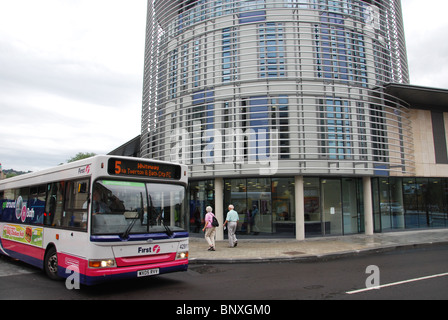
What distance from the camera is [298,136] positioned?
50.5 ft

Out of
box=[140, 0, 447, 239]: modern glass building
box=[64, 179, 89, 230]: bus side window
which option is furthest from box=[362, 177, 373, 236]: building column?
box=[64, 179, 89, 230]: bus side window

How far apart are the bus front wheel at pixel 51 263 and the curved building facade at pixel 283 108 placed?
8036 mm

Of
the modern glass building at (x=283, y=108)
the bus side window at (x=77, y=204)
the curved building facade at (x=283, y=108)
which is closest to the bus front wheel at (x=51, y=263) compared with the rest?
the bus side window at (x=77, y=204)

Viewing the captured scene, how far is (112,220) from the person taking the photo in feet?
21.3

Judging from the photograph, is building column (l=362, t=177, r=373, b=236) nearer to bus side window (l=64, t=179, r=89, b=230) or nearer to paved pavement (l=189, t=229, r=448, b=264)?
paved pavement (l=189, t=229, r=448, b=264)

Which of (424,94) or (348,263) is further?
(424,94)

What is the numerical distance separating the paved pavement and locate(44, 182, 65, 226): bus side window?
4564 millimetres

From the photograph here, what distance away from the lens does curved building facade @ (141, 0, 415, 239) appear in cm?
1529

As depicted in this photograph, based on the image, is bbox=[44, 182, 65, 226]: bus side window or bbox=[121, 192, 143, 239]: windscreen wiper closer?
bbox=[121, 192, 143, 239]: windscreen wiper
